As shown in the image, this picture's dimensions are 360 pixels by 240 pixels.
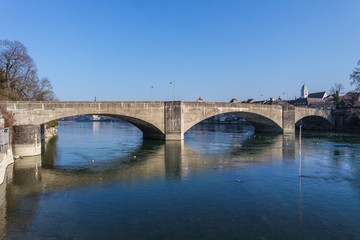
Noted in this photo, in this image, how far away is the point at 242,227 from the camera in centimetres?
1104

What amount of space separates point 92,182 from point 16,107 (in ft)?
60.8

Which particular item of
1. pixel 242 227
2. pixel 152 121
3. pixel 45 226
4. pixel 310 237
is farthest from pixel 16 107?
pixel 310 237

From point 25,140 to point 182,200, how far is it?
2168cm

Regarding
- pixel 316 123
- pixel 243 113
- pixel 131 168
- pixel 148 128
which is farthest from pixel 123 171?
pixel 316 123

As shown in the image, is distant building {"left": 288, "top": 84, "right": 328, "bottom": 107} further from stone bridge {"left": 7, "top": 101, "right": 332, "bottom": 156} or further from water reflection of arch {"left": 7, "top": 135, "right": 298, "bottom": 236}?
water reflection of arch {"left": 7, "top": 135, "right": 298, "bottom": 236}

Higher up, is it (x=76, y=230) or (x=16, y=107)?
(x=16, y=107)

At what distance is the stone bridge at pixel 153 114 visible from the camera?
100 ft

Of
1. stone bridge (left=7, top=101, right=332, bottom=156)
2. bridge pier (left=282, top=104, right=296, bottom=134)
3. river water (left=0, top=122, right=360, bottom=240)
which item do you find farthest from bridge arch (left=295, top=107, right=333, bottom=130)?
river water (left=0, top=122, right=360, bottom=240)

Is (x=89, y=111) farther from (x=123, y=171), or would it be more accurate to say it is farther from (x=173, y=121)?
(x=123, y=171)

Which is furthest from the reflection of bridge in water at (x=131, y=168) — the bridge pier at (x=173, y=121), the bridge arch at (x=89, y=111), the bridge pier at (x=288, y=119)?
the bridge pier at (x=288, y=119)

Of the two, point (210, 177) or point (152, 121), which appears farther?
point (152, 121)

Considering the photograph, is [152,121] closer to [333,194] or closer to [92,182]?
[92,182]

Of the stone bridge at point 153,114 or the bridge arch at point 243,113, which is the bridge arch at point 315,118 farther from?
the bridge arch at point 243,113

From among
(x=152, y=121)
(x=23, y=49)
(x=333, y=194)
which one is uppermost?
(x=23, y=49)
